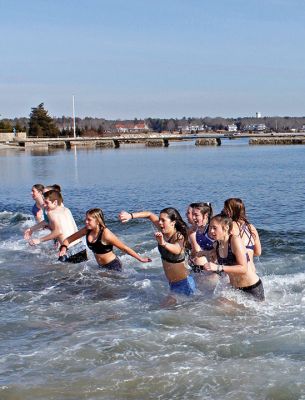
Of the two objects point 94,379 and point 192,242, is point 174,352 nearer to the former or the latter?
point 94,379

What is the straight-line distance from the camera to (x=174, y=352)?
7.60 meters

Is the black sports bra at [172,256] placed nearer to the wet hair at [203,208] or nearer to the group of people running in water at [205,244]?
the group of people running in water at [205,244]

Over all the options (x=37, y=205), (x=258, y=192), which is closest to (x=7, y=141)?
(x=258, y=192)

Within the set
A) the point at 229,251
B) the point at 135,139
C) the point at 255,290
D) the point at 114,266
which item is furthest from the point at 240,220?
the point at 135,139

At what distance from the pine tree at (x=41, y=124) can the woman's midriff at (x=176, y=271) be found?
4708 inches

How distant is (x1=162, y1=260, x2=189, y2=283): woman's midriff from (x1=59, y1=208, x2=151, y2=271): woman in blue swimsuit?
1.06 m

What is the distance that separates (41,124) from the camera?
12862 cm

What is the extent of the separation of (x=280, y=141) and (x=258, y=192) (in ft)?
312

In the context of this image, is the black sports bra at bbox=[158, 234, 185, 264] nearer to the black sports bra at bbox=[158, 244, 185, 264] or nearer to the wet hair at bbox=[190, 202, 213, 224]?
the black sports bra at bbox=[158, 244, 185, 264]

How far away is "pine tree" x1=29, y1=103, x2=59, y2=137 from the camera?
127125mm

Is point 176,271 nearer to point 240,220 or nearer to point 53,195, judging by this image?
point 240,220

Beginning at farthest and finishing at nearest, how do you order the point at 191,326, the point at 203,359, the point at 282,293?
the point at 282,293 → the point at 191,326 → the point at 203,359

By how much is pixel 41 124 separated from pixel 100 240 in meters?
121

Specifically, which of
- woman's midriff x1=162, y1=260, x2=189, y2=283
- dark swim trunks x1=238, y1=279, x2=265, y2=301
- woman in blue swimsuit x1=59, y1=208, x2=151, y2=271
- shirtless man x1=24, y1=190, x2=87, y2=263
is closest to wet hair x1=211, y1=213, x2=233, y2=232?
dark swim trunks x1=238, y1=279, x2=265, y2=301
